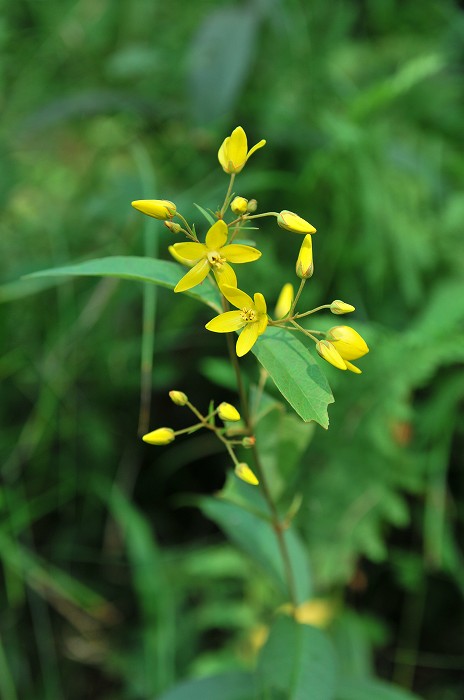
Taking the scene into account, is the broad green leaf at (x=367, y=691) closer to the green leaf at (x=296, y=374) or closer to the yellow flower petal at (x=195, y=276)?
the green leaf at (x=296, y=374)

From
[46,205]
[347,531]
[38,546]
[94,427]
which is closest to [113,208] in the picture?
[46,205]

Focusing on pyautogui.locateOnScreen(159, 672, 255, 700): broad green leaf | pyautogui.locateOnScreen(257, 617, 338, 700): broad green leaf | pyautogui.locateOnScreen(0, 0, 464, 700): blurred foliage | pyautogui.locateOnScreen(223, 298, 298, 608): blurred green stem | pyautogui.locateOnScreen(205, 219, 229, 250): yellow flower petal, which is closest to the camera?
pyautogui.locateOnScreen(205, 219, 229, 250): yellow flower petal

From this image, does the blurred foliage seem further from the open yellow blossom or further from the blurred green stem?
the open yellow blossom

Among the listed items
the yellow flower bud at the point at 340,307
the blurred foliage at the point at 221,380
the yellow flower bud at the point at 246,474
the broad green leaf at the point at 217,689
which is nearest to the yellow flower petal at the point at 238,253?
the yellow flower bud at the point at 340,307

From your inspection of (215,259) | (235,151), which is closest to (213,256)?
(215,259)

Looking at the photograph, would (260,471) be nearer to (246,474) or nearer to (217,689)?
(246,474)

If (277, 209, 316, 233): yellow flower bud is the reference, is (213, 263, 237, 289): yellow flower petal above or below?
below

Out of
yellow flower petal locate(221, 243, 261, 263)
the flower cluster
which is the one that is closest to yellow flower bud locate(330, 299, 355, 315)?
the flower cluster
